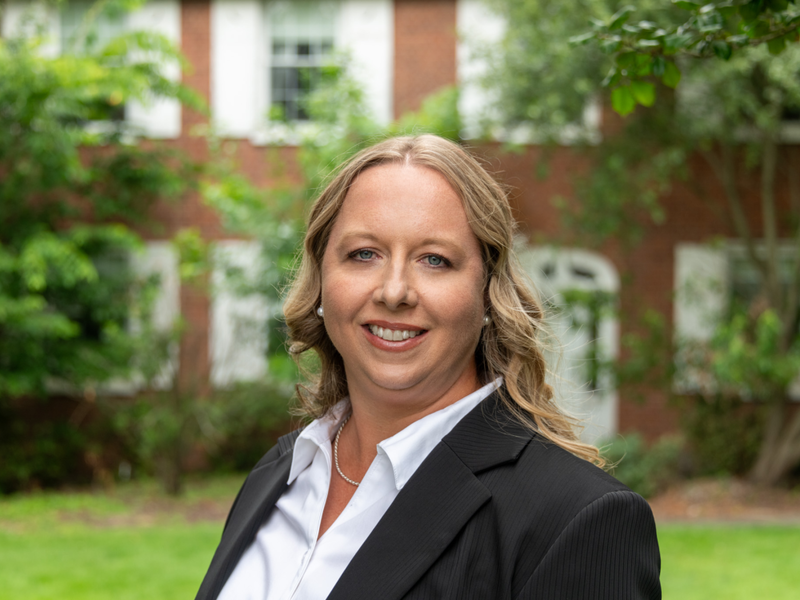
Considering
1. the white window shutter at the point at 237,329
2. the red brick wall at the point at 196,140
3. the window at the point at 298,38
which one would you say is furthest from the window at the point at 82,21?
the white window shutter at the point at 237,329

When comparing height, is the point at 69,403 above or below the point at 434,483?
below

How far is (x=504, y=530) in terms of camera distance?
5.04 feet

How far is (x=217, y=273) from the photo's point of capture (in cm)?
1163

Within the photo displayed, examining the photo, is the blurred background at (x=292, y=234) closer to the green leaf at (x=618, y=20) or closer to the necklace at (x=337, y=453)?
the necklace at (x=337, y=453)

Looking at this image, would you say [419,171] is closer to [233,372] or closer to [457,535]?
[457,535]

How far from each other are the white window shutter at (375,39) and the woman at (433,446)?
10461 millimetres

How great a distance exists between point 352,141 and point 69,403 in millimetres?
6377

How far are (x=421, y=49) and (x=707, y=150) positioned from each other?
441 centimetres

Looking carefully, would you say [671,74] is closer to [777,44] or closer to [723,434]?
[777,44]

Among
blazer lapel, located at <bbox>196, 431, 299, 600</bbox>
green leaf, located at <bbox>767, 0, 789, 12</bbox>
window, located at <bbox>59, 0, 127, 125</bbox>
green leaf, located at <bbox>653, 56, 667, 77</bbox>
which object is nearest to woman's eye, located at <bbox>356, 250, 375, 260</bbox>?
blazer lapel, located at <bbox>196, 431, 299, 600</bbox>

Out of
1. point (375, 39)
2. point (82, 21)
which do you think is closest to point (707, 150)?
point (375, 39)

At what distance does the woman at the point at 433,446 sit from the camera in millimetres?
1492

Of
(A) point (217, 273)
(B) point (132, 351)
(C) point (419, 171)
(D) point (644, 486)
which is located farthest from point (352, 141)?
(C) point (419, 171)

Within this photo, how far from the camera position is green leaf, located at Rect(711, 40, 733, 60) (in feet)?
6.78
